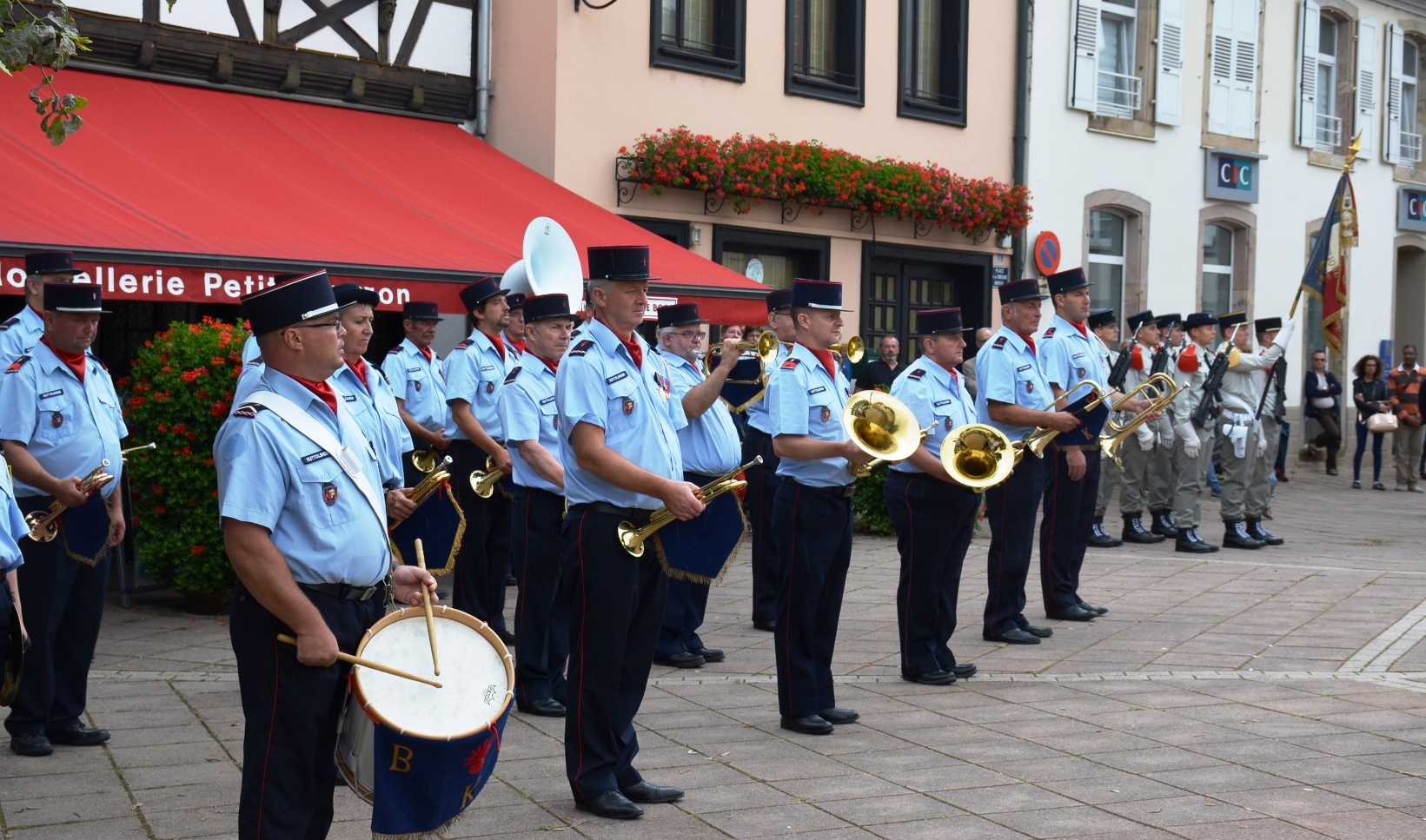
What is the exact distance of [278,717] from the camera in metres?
3.83

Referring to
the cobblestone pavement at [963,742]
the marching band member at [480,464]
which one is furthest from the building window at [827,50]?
the marching band member at [480,464]

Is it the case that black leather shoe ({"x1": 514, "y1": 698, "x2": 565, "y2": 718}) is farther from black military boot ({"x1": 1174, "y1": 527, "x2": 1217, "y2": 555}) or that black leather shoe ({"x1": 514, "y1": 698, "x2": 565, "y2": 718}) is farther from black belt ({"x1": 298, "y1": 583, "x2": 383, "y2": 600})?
black military boot ({"x1": 1174, "y1": 527, "x2": 1217, "y2": 555})

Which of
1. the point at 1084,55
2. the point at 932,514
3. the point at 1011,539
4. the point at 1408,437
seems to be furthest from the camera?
the point at 1408,437

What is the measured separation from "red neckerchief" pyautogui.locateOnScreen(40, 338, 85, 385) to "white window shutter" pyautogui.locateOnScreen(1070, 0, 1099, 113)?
15.0 meters

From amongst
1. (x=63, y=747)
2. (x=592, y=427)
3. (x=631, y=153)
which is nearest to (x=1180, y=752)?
(x=592, y=427)

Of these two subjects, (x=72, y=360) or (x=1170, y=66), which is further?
(x=1170, y=66)

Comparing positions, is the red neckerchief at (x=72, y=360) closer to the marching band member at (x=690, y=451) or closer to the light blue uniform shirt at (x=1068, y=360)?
the marching band member at (x=690, y=451)

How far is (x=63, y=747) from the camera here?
6.02 meters

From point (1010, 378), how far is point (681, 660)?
8.46 ft

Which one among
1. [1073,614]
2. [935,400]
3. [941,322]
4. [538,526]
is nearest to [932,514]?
[935,400]

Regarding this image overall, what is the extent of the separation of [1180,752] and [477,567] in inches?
149

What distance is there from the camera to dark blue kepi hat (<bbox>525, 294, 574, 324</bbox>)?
23.5 feet

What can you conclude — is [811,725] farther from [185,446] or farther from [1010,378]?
[185,446]

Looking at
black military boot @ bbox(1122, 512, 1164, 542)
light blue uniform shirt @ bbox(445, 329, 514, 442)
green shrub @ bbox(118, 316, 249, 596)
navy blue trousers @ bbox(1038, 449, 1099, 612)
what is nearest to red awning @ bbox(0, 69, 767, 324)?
green shrub @ bbox(118, 316, 249, 596)
